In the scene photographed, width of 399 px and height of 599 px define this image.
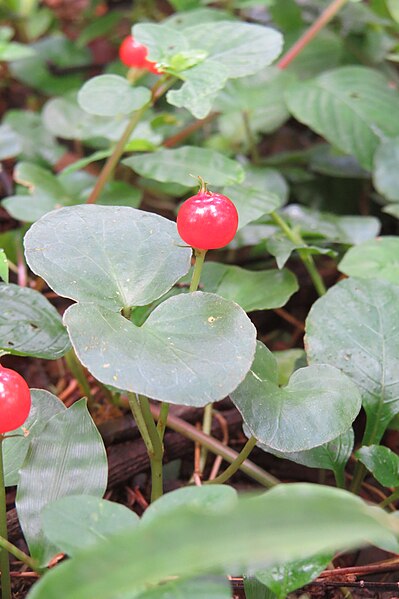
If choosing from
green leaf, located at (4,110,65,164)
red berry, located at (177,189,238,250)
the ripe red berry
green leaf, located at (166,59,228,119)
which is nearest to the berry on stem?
red berry, located at (177,189,238,250)

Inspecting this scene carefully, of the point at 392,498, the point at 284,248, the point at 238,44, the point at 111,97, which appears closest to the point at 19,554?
the point at 392,498

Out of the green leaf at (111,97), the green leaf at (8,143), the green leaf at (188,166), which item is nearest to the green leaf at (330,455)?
the green leaf at (188,166)

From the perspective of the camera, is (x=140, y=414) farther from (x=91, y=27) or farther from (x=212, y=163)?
(x=91, y=27)

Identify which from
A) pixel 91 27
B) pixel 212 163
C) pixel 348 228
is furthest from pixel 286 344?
pixel 91 27

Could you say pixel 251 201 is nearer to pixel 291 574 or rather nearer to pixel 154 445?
pixel 154 445

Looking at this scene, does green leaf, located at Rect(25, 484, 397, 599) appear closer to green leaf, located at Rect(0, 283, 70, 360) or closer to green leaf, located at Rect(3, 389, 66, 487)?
green leaf, located at Rect(3, 389, 66, 487)

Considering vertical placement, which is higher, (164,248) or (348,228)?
(164,248)
